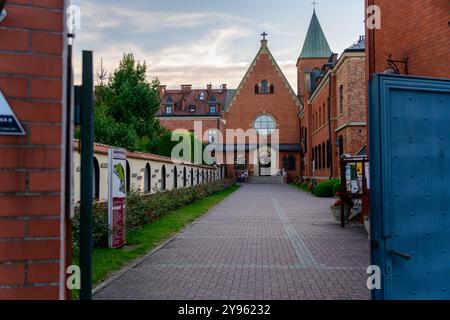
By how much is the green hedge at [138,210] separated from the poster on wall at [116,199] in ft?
0.63

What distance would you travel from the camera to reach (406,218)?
3.05 metres

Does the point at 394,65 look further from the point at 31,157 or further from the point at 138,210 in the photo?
the point at 31,157

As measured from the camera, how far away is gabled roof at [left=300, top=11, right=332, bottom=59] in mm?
65500

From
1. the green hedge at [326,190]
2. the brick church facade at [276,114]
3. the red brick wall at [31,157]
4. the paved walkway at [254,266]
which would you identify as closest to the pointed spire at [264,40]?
the brick church facade at [276,114]

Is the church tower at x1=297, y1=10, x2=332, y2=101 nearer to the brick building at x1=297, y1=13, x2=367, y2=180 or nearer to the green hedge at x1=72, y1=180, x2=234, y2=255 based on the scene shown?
the brick building at x1=297, y1=13, x2=367, y2=180

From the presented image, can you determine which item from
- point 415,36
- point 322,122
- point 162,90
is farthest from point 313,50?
point 415,36

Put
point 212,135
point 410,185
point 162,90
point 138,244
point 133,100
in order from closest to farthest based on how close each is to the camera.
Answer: point 410,185
point 138,244
point 133,100
point 212,135
point 162,90

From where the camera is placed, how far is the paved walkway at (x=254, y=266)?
21.5ft

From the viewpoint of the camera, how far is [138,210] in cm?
1412

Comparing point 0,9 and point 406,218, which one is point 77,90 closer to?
point 0,9

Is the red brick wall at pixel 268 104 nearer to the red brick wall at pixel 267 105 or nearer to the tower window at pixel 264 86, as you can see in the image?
the red brick wall at pixel 267 105

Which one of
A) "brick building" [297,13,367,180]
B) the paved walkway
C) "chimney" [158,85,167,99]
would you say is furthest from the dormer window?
the paved walkway

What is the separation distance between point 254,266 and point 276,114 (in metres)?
54.4
